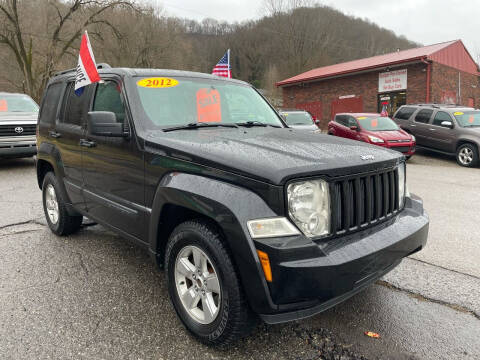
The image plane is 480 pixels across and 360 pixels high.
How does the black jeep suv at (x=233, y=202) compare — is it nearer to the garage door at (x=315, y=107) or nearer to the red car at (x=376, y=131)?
the red car at (x=376, y=131)

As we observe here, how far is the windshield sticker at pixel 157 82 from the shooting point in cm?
318

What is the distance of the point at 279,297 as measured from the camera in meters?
1.98

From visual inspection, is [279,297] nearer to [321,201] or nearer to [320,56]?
[321,201]

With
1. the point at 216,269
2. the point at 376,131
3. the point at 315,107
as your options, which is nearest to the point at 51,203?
the point at 216,269

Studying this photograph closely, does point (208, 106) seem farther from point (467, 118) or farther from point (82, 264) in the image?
point (467, 118)

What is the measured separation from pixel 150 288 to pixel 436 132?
11.6 m

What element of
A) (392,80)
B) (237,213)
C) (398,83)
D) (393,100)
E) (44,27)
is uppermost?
(44,27)

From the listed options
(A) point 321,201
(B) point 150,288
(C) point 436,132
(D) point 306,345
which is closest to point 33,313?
(B) point 150,288

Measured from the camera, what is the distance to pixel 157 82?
3.25m

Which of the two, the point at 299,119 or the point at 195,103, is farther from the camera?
the point at 299,119

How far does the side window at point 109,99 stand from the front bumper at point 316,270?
6.01 feet

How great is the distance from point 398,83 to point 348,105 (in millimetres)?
3503

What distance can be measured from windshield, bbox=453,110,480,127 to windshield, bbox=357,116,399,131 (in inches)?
71.2

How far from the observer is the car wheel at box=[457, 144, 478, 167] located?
10.9 meters
